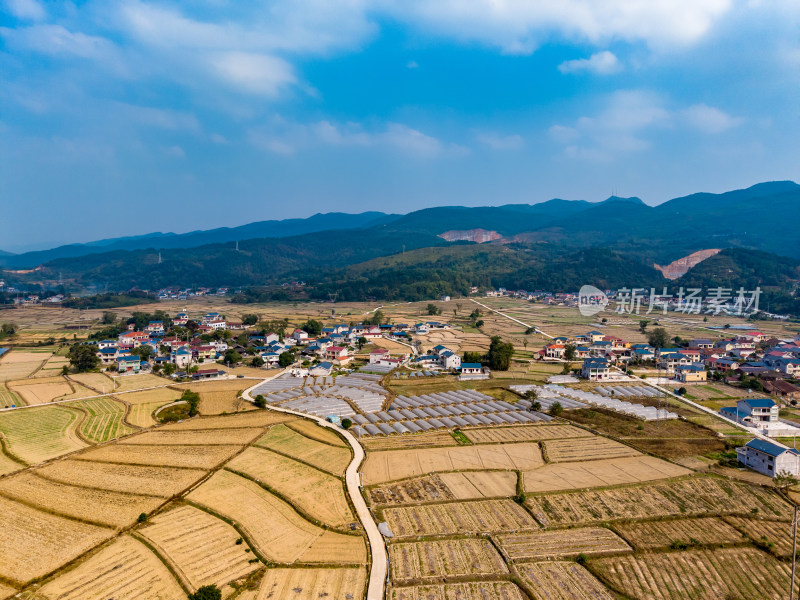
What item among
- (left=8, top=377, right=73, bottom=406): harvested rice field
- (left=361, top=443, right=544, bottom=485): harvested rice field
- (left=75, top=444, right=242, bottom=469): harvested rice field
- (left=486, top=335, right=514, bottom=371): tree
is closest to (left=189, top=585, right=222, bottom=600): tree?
(left=361, top=443, right=544, bottom=485): harvested rice field

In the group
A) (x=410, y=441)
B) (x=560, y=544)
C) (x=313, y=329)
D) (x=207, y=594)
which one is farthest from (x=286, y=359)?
(x=560, y=544)

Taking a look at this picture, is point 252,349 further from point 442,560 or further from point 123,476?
point 442,560

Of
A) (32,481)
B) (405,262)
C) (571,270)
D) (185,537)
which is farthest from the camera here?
(405,262)

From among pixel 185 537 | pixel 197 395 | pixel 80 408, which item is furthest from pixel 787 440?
pixel 80 408

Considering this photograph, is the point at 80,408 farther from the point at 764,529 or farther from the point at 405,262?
the point at 405,262

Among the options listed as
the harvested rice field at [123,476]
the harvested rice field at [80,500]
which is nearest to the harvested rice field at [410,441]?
the harvested rice field at [123,476]
